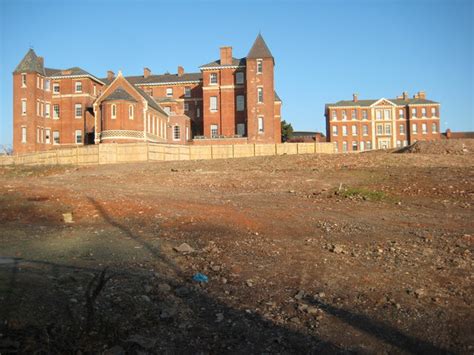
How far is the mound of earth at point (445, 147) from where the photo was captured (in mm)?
31953

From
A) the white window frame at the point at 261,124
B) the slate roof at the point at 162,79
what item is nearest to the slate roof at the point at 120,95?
the white window frame at the point at 261,124

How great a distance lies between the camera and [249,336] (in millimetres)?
5535

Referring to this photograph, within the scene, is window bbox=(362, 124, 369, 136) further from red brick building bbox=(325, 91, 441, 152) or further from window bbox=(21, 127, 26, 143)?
window bbox=(21, 127, 26, 143)

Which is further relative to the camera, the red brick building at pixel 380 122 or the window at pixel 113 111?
the red brick building at pixel 380 122

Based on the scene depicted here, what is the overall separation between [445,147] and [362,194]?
1967 centimetres

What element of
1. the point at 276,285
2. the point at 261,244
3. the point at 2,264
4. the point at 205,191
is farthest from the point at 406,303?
the point at 205,191

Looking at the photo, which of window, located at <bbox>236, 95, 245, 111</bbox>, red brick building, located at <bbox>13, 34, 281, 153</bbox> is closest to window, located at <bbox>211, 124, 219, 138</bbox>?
red brick building, located at <bbox>13, 34, 281, 153</bbox>

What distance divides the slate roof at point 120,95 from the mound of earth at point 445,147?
33.8m

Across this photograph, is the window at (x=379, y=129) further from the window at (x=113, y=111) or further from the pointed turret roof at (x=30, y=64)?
the pointed turret roof at (x=30, y=64)

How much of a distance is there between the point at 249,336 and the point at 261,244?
451 centimetres

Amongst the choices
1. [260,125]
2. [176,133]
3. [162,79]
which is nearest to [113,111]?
[176,133]

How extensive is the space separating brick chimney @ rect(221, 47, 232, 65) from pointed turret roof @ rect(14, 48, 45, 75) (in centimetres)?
2612

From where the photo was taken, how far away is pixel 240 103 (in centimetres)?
6219

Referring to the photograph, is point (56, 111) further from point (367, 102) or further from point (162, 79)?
point (367, 102)
